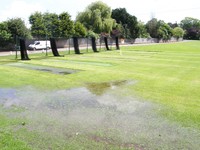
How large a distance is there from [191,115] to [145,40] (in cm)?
7538

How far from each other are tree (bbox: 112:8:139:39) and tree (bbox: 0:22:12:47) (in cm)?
4323

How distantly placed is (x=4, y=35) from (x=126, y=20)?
153 ft

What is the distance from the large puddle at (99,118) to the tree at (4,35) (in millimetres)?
27845

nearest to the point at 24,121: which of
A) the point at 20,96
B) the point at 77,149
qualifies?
the point at 77,149

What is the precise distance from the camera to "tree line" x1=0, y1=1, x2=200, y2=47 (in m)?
36.2

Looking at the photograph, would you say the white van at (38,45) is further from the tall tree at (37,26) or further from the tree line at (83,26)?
the tall tree at (37,26)

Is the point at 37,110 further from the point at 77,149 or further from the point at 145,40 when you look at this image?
the point at 145,40

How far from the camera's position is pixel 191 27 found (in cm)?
13662

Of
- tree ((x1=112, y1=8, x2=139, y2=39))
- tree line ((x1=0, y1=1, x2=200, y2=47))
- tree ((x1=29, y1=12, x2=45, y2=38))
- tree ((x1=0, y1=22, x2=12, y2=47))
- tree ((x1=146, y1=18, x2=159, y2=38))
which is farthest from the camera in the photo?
tree ((x1=146, y1=18, x2=159, y2=38))

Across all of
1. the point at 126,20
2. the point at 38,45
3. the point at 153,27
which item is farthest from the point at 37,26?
the point at 153,27

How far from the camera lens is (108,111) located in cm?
593

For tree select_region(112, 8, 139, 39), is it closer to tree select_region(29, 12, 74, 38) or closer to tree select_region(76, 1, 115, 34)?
tree select_region(76, 1, 115, 34)

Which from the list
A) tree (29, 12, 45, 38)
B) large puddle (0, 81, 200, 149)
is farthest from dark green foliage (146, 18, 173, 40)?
large puddle (0, 81, 200, 149)

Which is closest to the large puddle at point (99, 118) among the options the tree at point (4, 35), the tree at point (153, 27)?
the tree at point (4, 35)
